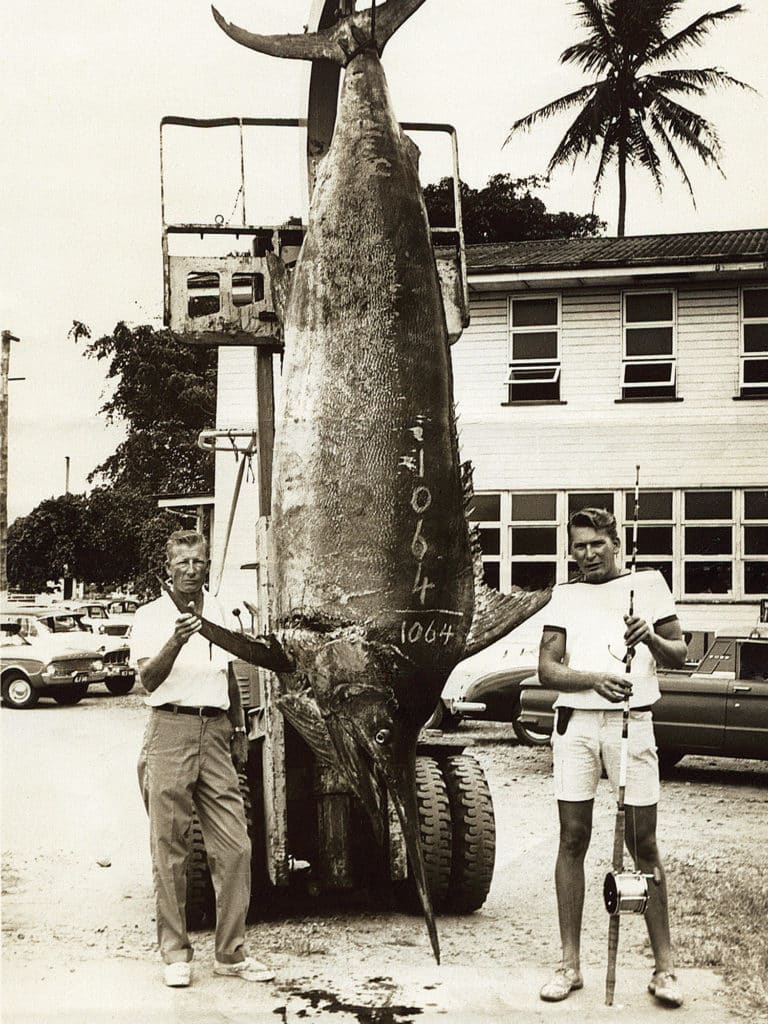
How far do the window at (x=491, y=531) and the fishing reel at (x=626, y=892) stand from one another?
855cm

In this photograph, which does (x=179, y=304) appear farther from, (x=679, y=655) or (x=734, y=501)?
(x=734, y=501)

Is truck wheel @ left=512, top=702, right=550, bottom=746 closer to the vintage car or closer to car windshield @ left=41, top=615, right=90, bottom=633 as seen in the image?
the vintage car

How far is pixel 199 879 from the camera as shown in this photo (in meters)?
4.24

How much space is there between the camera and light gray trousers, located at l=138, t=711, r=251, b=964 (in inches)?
145

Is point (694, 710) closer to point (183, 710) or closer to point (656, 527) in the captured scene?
point (656, 527)

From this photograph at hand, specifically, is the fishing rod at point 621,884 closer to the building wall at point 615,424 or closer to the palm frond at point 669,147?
the palm frond at point 669,147

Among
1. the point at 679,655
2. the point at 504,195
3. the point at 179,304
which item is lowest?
the point at 679,655

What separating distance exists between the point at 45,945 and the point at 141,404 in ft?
29.2

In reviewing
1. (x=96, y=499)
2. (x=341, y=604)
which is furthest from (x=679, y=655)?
(x=96, y=499)

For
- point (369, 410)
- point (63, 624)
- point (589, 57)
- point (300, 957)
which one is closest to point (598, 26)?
point (589, 57)

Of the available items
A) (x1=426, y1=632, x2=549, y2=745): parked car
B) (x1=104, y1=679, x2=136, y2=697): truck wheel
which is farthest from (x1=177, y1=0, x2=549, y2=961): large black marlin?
(x1=104, y1=679, x2=136, y2=697): truck wheel

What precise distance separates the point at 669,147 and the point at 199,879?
443cm

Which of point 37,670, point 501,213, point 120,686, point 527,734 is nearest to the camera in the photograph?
point 527,734

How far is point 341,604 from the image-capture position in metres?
2.60
